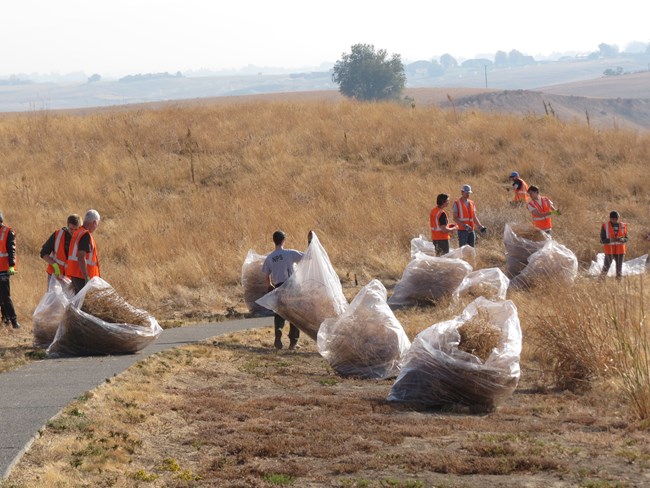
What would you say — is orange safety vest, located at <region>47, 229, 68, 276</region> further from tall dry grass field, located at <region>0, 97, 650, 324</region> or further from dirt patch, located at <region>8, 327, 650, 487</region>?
tall dry grass field, located at <region>0, 97, 650, 324</region>

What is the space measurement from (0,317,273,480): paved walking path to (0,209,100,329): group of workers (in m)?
1.25

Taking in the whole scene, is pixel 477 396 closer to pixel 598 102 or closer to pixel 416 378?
pixel 416 378

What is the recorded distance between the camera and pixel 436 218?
19688 millimetres

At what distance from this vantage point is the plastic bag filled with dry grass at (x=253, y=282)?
18.1 meters

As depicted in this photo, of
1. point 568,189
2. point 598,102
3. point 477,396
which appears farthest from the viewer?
point 598,102

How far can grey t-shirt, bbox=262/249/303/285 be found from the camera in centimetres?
1432

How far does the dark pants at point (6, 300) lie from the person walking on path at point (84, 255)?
6.56ft

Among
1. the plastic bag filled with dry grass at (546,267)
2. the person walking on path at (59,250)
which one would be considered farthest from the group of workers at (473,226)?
the person walking on path at (59,250)

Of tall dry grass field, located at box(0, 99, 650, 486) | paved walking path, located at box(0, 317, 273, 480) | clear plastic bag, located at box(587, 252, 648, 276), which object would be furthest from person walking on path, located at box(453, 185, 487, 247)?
paved walking path, located at box(0, 317, 273, 480)

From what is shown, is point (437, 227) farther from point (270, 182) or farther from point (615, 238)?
point (270, 182)

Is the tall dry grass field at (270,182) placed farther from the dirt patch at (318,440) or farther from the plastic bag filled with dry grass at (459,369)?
the plastic bag filled with dry grass at (459,369)

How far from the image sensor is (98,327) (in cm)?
1262

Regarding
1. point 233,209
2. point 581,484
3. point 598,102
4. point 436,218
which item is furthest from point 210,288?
point 598,102

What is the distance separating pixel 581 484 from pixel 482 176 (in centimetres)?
2485
